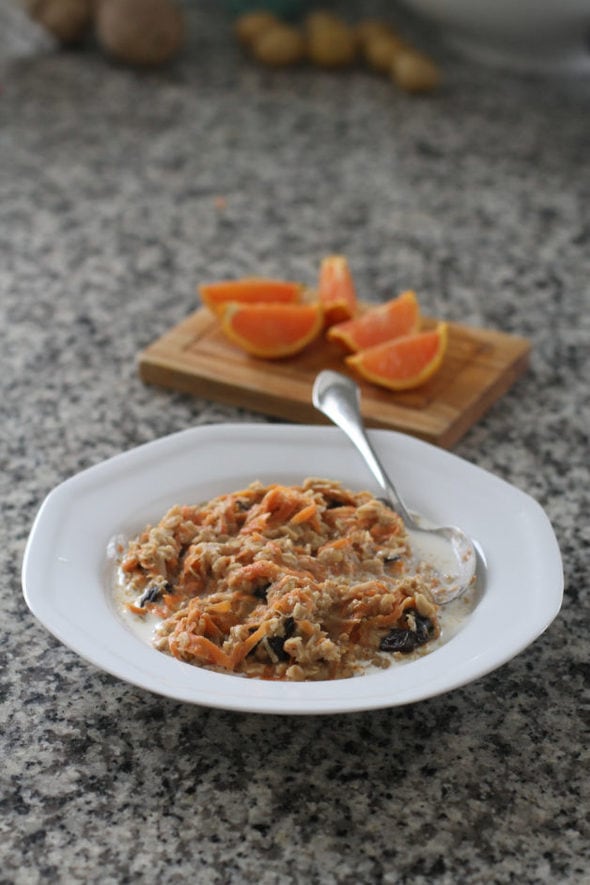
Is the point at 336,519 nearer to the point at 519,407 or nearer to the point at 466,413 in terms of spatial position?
the point at 466,413

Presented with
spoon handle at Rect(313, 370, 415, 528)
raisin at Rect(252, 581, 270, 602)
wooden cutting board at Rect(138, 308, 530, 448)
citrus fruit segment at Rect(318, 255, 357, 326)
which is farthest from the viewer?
citrus fruit segment at Rect(318, 255, 357, 326)

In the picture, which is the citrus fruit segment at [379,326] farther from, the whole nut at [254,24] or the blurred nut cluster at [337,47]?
the whole nut at [254,24]

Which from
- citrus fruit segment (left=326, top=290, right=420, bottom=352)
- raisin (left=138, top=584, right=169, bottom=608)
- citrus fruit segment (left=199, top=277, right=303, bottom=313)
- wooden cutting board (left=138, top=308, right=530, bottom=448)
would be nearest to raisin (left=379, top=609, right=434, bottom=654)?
raisin (left=138, top=584, right=169, bottom=608)

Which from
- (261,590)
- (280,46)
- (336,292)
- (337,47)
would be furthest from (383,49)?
(261,590)

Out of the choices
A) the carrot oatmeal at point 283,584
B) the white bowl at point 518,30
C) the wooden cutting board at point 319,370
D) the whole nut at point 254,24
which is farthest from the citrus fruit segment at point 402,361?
the whole nut at point 254,24

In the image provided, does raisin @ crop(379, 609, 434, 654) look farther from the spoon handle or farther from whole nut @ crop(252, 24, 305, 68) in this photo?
whole nut @ crop(252, 24, 305, 68)

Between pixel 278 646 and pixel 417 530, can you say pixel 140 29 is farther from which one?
pixel 278 646
